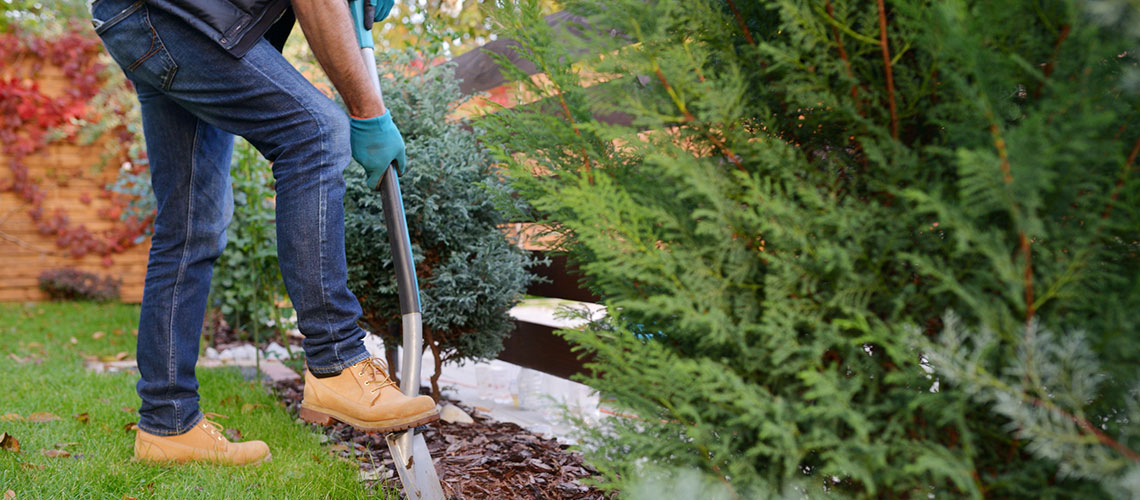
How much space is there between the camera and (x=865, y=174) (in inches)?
37.6

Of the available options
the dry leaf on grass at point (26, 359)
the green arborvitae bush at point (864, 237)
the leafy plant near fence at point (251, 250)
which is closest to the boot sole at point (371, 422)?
the green arborvitae bush at point (864, 237)

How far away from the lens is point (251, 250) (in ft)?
11.7

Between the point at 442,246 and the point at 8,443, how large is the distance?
4.83 ft

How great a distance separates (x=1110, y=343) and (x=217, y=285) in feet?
13.9

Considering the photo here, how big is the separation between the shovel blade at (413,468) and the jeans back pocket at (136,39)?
3.28ft

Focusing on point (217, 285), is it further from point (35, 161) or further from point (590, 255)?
point (35, 161)

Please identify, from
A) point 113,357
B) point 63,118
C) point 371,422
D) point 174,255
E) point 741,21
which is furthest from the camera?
point 63,118

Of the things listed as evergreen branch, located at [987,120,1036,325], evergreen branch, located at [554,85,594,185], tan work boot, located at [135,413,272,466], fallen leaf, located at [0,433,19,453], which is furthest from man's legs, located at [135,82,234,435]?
evergreen branch, located at [987,120,1036,325]

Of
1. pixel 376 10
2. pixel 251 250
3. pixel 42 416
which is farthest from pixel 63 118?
pixel 376 10

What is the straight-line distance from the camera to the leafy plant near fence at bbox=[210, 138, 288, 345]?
344 cm

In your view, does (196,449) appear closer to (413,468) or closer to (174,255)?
(174,255)

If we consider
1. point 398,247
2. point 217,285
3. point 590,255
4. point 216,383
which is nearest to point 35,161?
point 217,285

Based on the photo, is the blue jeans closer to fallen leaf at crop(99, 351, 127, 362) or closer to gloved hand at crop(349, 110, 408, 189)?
gloved hand at crop(349, 110, 408, 189)

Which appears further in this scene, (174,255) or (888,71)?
(174,255)
